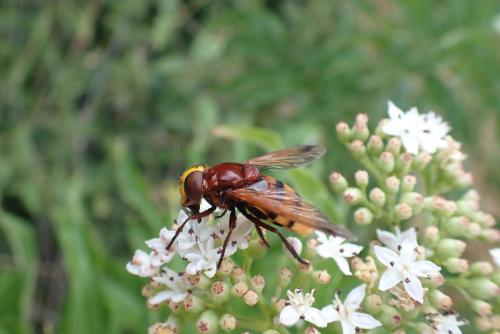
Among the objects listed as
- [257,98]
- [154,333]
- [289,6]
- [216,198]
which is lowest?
[154,333]

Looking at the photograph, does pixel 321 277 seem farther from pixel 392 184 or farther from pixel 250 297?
pixel 392 184

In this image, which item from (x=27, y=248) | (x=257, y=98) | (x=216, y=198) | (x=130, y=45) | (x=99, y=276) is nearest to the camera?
(x=216, y=198)

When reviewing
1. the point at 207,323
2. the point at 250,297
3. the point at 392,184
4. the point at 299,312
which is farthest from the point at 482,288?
the point at 207,323

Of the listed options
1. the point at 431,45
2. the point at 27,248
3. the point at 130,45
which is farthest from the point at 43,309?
the point at 431,45

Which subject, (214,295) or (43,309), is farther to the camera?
(43,309)

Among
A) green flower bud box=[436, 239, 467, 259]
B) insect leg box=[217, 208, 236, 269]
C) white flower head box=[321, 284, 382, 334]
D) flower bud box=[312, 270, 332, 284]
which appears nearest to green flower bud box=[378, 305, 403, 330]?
white flower head box=[321, 284, 382, 334]

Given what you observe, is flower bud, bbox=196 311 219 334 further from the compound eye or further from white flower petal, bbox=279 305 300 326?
the compound eye

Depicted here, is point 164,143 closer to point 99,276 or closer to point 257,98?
point 257,98

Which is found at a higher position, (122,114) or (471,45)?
(122,114)
